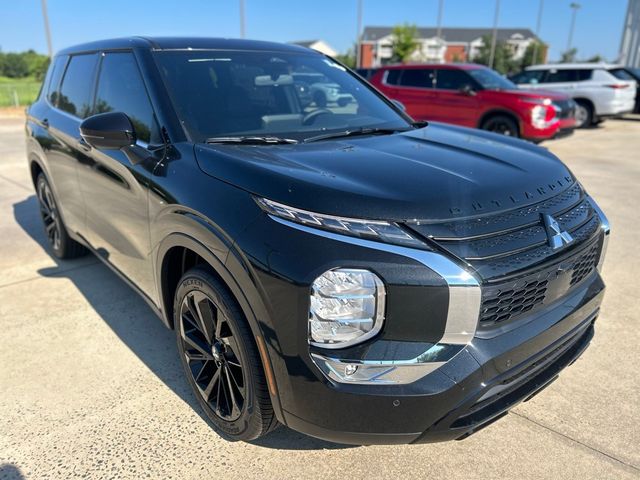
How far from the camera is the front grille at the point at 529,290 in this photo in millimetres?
1808

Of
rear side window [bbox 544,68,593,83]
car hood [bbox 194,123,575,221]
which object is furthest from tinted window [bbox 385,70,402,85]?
car hood [bbox 194,123,575,221]

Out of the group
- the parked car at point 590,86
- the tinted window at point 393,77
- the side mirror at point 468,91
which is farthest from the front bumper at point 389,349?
the parked car at point 590,86

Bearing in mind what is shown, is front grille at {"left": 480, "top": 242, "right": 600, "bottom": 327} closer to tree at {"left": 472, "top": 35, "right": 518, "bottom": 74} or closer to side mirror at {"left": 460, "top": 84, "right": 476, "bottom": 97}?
side mirror at {"left": 460, "top": 84, "right": 476, "bottom": 97}

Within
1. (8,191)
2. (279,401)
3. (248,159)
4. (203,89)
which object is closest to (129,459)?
(279,401)

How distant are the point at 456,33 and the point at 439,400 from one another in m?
100

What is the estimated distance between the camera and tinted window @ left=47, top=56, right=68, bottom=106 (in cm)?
426

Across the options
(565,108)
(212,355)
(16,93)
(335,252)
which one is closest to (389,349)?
(335,252)

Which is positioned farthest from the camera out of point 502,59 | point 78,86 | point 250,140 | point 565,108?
point 502,59

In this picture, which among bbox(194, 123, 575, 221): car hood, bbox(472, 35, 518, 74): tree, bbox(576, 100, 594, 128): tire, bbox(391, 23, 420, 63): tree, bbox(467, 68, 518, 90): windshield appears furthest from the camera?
bbox(472, 35, 518, 74): tree

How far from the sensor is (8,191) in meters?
7.61

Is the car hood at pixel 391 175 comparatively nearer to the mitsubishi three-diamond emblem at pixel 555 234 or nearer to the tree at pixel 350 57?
the mitsubishi three-diamond emblem at pixel 555 234

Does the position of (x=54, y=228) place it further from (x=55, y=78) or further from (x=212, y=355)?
(x=212, y=355)

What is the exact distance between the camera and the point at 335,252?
5.65 feet

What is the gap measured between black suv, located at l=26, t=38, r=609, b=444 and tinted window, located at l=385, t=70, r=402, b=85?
9.00 m
